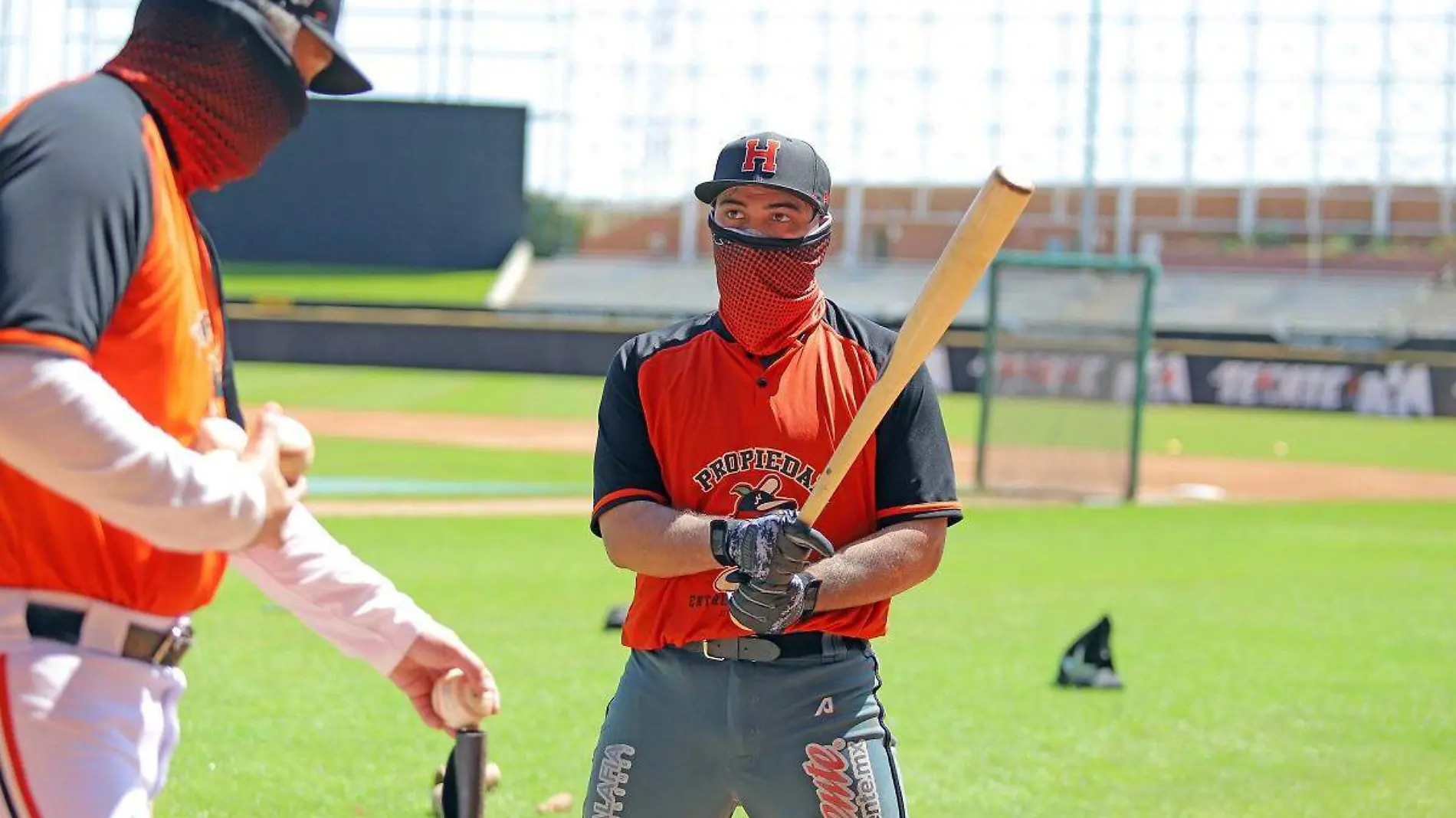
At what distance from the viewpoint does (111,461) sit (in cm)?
246

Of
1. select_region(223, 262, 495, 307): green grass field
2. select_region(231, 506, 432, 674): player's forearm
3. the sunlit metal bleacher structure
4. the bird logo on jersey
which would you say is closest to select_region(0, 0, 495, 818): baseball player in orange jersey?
select_region(231, 506, 432, 674): player's forearm

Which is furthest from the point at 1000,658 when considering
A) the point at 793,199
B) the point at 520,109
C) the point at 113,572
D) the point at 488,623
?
the point at 520,109

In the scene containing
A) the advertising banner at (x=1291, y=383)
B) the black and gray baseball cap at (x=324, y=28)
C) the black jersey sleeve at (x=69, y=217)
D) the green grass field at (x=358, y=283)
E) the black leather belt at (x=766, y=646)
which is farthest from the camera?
the green grass field at (x=358, y=283)

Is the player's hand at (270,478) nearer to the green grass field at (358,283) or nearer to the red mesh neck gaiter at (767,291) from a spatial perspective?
the red mesh neck gaiter at (767,291)

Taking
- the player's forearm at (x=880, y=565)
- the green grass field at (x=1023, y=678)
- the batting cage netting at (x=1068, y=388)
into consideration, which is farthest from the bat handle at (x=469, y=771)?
the batting cage netting at (x=1068, y=388)

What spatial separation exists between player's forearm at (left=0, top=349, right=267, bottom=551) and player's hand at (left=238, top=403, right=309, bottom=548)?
0.15 feet

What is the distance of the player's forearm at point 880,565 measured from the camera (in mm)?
3934

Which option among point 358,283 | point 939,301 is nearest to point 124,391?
point 939,301

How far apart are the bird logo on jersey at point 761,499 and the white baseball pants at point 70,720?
164 cm

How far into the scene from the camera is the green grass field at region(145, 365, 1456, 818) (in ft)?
24.1

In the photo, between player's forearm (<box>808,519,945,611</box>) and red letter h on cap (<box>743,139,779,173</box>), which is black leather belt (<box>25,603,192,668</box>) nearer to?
player's forearm (<box>808,519,945,611</box>)

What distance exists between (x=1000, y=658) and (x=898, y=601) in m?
1.89

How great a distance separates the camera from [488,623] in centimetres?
1091

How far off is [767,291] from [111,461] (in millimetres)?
1951
